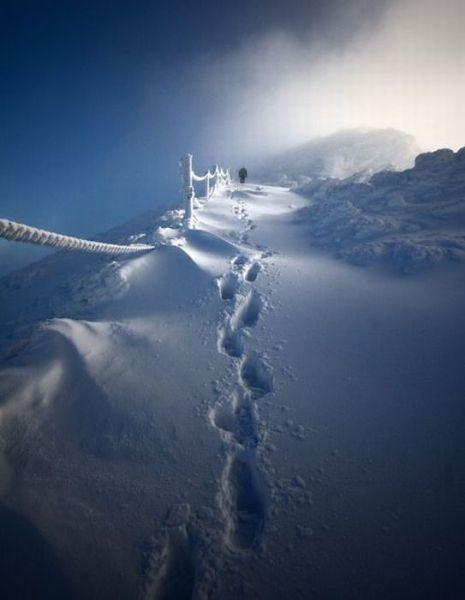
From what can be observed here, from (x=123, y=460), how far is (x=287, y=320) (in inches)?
119

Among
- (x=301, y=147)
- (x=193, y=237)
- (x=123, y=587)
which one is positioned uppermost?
(x=301, y=147)

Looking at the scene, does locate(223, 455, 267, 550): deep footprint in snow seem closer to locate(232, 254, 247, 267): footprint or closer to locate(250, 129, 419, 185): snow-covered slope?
locate(232, 254, 247, 267): footprint

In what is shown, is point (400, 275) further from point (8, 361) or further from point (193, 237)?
point (8, 361)

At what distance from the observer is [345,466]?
2.82 m

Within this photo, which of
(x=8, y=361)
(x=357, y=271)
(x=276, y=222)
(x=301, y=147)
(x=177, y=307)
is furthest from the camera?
(x=301, y=147)

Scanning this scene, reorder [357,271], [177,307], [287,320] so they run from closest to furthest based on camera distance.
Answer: [287,320], [177,307], [357,271]

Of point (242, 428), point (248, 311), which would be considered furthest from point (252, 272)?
point (242, 428)

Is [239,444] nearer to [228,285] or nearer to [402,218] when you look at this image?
[228,285]

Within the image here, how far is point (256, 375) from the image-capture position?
3953 mm

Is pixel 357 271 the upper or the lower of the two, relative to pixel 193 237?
lower

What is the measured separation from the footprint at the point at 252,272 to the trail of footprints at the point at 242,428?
0.68 metres

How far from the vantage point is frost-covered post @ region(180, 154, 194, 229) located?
798cm

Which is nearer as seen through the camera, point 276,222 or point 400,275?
point 400,275

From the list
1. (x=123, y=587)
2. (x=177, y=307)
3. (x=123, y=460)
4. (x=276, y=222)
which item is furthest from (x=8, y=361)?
(x=276, y=222)
